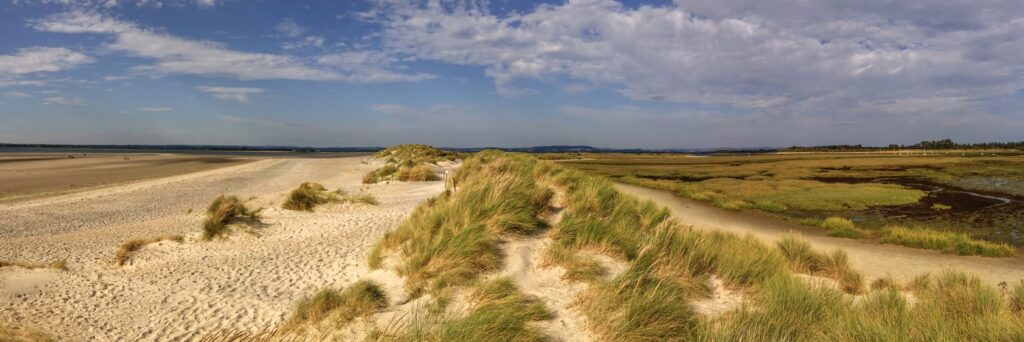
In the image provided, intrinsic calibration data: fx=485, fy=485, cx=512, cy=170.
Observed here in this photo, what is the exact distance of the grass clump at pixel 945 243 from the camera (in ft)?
39.5

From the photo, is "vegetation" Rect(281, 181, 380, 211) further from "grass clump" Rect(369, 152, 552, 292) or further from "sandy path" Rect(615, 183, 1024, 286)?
"sandy path" Rect(615, 183, 1024, 286)

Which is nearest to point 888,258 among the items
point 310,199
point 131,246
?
point 310,199

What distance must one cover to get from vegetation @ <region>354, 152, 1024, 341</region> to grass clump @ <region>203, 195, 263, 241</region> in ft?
14.4

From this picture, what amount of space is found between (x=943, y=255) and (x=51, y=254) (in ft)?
65.3

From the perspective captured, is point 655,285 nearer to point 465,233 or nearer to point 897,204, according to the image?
point 465,233

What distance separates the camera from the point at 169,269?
26.9ft

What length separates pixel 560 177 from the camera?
1304 centimetres

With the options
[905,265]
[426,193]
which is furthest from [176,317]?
[905,265]

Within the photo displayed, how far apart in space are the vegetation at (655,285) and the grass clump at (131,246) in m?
4.63

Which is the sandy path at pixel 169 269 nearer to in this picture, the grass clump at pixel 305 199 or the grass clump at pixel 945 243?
the grass clump at pixel 305 199

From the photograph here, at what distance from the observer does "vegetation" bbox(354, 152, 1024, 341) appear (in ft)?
14.7

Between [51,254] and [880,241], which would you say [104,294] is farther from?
[880,241]

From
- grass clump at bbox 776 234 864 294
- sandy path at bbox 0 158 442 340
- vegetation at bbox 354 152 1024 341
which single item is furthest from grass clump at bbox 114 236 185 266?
grass clump at bbox 776 234 864 294

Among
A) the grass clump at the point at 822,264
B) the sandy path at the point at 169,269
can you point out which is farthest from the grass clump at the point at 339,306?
the grass clump at the point at 822,264
